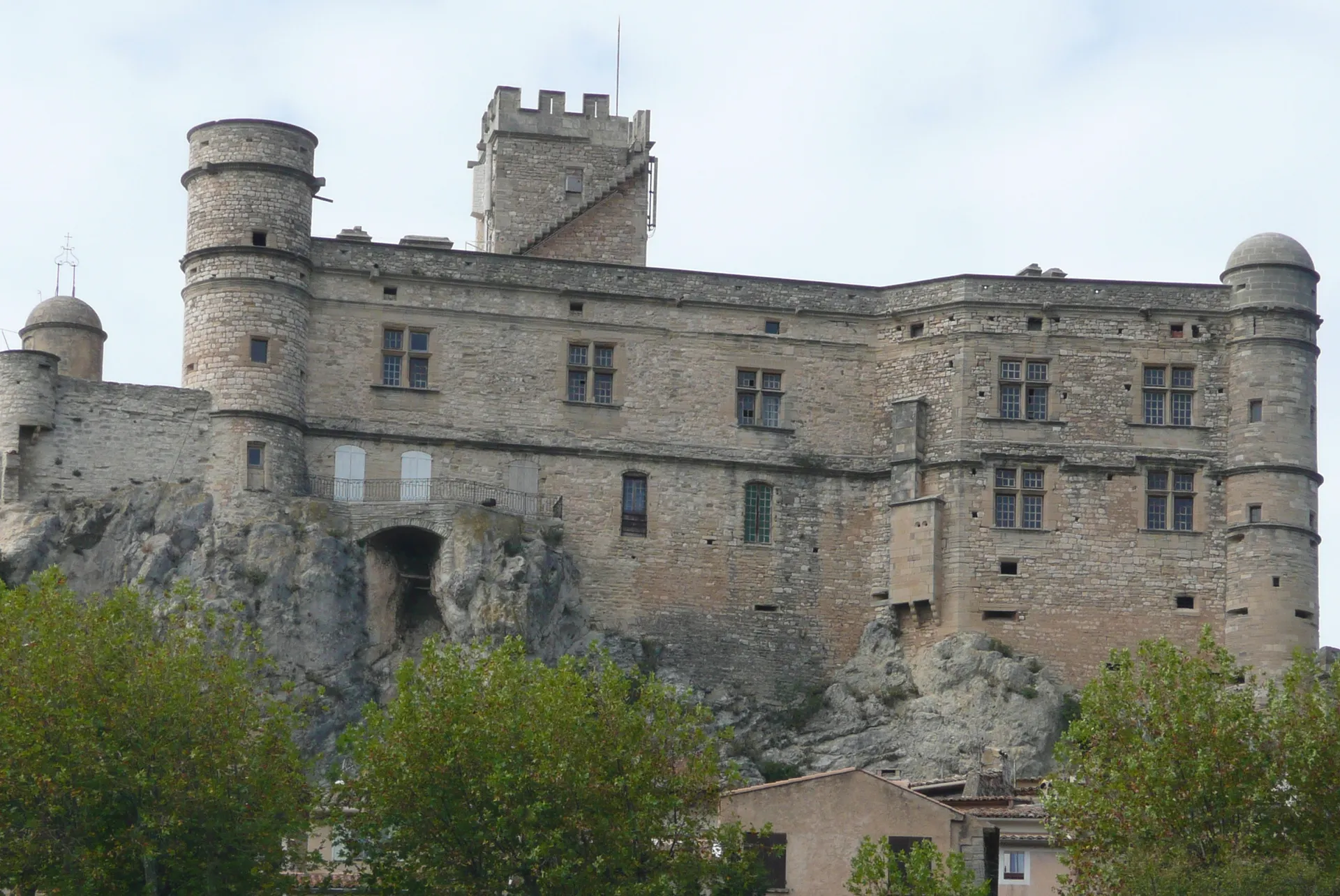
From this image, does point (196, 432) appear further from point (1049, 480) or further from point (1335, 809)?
point (1335, 809)

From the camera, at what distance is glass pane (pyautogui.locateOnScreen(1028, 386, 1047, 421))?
7531 cm

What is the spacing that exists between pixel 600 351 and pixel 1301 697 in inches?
865

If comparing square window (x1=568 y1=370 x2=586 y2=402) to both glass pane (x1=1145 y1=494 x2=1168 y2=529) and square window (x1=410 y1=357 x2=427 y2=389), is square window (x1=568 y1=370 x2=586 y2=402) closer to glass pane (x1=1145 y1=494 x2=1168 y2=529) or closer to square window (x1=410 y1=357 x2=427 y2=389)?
square window (x1=410 y1=357 x2=427 y2=389)

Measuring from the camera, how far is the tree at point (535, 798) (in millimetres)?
53906

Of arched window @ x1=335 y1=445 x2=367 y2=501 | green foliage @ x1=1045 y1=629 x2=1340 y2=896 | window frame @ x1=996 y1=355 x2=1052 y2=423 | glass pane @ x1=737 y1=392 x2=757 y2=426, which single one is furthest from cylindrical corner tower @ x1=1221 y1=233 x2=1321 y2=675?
arched window @ x1=335 y1=445 x2=367 y2=501

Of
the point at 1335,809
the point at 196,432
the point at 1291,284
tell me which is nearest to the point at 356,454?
the point at 196,432

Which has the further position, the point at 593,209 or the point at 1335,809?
the point at 593,209

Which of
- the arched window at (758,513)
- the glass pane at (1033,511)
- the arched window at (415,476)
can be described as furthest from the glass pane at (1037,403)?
the arched window at (415,476)

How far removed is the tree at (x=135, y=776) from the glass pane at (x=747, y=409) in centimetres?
2129

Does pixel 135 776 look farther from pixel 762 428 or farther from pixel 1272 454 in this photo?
pixel 1272 454

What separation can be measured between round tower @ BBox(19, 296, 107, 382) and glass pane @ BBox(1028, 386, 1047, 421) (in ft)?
70.7

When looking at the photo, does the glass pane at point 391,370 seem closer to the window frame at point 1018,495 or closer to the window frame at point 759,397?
the window frame at point 759,397

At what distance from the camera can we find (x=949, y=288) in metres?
76.1

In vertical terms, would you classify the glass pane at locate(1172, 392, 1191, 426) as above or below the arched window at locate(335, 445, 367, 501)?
above
